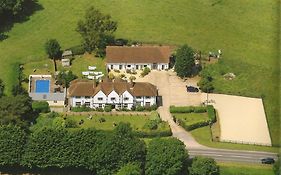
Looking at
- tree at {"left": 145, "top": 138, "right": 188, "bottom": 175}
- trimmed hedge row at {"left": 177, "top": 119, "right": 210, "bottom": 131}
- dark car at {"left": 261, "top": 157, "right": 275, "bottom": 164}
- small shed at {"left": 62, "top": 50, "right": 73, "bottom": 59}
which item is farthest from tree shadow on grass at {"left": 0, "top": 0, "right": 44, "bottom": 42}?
dark car at {"left": 261, "top": 157, "right": 275, "bottom": 164}

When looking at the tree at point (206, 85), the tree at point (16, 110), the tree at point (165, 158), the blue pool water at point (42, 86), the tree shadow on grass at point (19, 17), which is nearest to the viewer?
the tree at point (165, 158)

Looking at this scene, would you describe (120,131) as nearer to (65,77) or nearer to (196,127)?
(196,127)

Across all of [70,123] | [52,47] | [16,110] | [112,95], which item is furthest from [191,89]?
[16,110]

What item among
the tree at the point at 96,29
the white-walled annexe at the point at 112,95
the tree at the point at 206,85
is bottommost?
the white-walled annexe at the point at 112,95

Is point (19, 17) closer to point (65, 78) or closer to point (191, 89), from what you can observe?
point (65, 78)

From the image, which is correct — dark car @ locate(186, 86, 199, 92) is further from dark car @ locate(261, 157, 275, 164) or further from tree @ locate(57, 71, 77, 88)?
dark car @ locate(261, 157, 275, 164)

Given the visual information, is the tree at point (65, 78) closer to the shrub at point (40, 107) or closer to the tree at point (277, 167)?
the shrub at point (40, 107)

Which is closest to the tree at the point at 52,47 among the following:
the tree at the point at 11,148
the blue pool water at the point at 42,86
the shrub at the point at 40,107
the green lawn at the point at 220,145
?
the blue pool water at the point at 42,86
